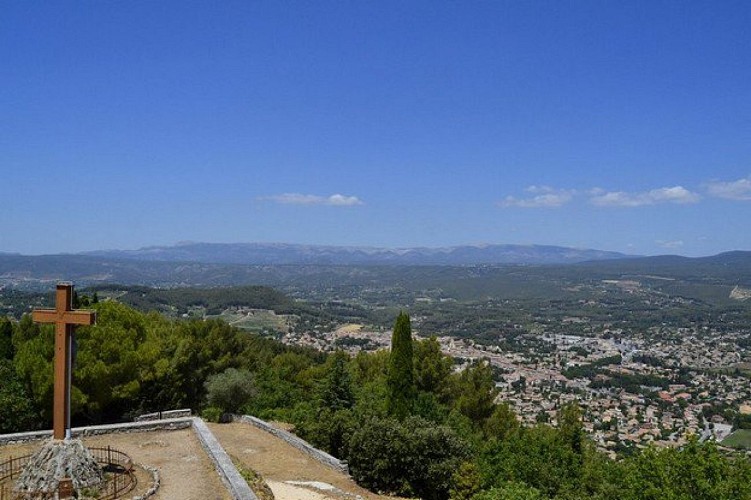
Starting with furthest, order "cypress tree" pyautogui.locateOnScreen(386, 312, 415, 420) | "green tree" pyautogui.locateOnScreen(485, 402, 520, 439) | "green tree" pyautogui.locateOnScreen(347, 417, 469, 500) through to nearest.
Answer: "green tree" pyautogui.locateOnScreen(485, 402, 520, 439)
"cypress tree" pyautogui.locateOnScreen(386, 312, 415, 420)
"green tree" pyautogui.locateOnScreen(347, 417, 469, 500)

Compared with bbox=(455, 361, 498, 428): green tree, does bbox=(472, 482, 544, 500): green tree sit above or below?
above

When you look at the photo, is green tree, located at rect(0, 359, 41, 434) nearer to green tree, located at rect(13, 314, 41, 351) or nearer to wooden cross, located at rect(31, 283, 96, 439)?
green tree, located at rect(13, 314, 41, 351)

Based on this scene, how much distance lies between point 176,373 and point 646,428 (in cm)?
4258

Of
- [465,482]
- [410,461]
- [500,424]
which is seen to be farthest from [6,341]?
[500,424]

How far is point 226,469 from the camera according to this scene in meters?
11.0

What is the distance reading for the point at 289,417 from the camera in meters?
24.1

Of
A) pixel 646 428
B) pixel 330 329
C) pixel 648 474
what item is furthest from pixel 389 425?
pixel 330 329

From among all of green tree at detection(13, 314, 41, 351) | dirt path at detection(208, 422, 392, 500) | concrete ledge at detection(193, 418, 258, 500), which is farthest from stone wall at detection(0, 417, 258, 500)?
green tree at detection(13, 314, 41, 351)

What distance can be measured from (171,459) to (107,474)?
1.44 m

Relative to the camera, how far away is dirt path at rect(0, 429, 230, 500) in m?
10.5

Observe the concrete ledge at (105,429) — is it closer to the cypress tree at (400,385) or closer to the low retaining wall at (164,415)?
the low retaining wall at (164,415)

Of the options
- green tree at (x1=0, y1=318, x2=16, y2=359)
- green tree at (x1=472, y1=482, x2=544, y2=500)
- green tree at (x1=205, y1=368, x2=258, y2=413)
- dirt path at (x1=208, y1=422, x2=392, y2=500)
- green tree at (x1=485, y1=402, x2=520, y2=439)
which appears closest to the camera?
green tree at (x1=472, y1=482, x2=544, y2=500)

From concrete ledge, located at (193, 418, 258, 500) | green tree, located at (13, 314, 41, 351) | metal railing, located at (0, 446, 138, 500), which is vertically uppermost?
green tree, located at (13, 314, 41, 351)

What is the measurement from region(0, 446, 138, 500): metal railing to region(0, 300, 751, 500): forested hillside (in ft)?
19.6
